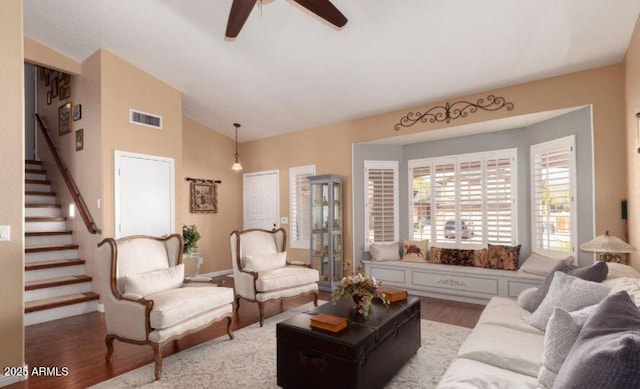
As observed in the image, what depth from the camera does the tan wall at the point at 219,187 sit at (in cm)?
643

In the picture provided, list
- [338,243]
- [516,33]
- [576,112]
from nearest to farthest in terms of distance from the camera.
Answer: [516,33] < [576,112] < [338,243]

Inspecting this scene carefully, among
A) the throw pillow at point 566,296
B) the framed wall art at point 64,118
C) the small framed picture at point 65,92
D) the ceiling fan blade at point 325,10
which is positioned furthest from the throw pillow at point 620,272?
the small framed picture at point 65,92

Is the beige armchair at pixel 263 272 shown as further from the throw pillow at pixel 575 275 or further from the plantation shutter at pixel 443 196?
the throw pillow at pixel 575 275

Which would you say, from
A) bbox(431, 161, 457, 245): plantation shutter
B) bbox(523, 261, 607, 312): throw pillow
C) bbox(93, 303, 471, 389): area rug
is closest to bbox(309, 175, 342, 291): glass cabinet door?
bbox(431, 161, 457, 245): plantation shutter

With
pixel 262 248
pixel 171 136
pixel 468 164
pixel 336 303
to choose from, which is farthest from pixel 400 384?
pixel 171 136

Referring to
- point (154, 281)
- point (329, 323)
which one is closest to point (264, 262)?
point (154, 281)

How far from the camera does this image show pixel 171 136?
5.39m

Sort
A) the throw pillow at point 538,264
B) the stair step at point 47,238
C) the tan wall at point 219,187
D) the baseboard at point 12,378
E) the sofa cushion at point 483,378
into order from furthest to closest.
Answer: the tan wall at point 219,187, the stair step at point 47,238, the throw pillow at point 538,264, the baseboard at point 12,378, the sofa cushion at point 483,378

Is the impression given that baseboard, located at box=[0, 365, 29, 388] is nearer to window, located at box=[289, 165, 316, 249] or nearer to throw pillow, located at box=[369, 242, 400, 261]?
window, located at box=[289, 165, 316, 249]

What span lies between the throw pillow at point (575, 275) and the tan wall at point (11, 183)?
4219 mm

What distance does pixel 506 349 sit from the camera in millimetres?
2078

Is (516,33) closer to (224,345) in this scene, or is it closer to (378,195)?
(378,195)

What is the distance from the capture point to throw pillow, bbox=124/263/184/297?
3096 millimetres

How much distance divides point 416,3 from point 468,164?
9.42 feet
